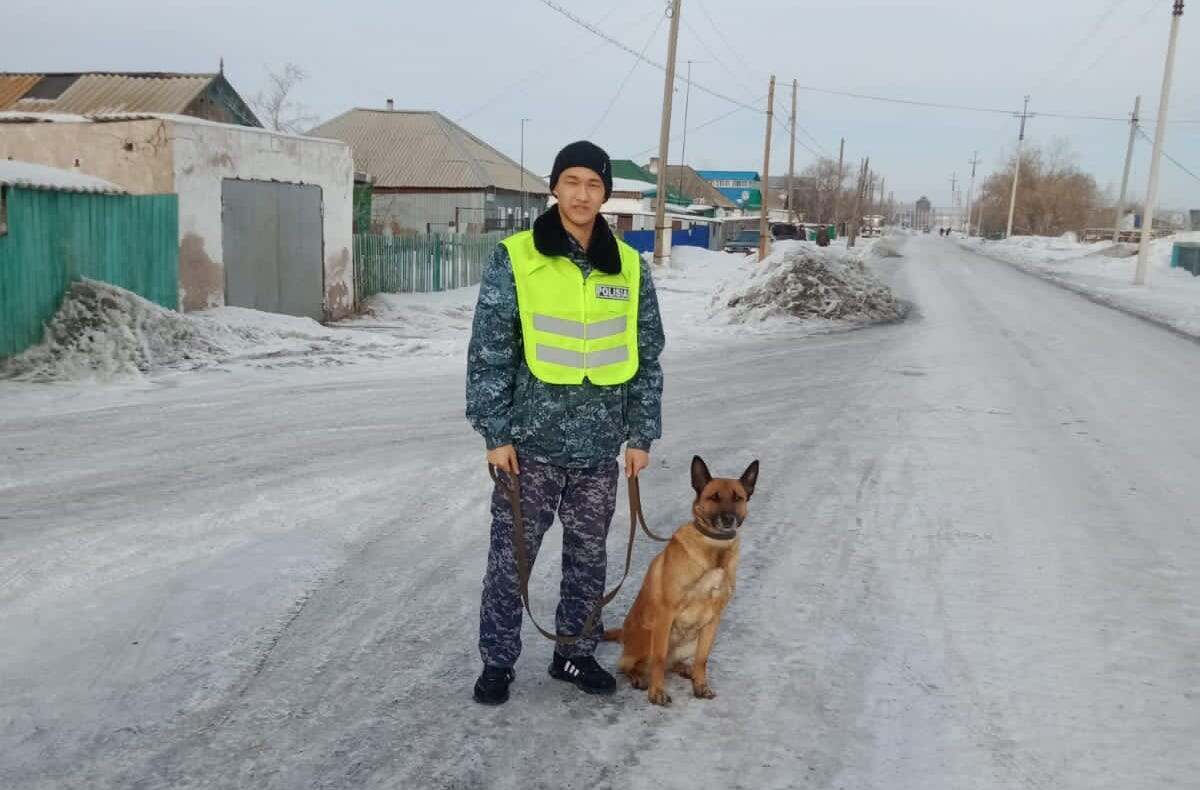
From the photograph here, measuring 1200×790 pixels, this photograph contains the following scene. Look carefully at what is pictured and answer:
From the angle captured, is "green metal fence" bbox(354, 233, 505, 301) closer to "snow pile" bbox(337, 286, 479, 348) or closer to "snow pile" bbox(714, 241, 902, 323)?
"snow pile" bbox(337, 286, 479, 348)

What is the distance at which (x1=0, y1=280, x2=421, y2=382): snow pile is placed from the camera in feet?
30.6

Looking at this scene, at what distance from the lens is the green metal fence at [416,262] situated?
55.8 feet

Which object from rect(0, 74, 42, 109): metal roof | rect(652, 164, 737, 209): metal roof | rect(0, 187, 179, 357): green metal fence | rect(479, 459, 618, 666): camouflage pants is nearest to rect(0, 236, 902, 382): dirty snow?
rect(0, 187, 179, 357): green metal fence

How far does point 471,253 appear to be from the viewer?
2212 centimetres

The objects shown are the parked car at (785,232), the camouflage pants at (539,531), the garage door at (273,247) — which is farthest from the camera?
the parked car at (785,232)

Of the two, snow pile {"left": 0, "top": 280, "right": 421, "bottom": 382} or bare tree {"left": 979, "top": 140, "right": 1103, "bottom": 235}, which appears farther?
bare tree {"left": 979, "top": 140, "right": 1103, "bottom": 235}

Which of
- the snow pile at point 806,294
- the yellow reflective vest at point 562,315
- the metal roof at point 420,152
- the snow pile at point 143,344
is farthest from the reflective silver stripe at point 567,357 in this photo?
the metal roof at point 420,152

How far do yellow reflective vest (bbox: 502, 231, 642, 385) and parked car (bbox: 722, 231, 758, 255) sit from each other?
1827 inches

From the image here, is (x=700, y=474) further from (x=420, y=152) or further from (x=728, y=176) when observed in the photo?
(x=728, y=176)

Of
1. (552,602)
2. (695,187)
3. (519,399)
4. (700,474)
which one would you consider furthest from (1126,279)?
(695,187)

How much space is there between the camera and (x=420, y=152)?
36.6 meters

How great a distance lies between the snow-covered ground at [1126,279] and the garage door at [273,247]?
1490 cm

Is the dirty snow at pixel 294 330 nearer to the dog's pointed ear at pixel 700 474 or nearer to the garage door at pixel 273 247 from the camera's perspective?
the garage door at pixel 273 247

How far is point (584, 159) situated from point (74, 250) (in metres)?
9.24
